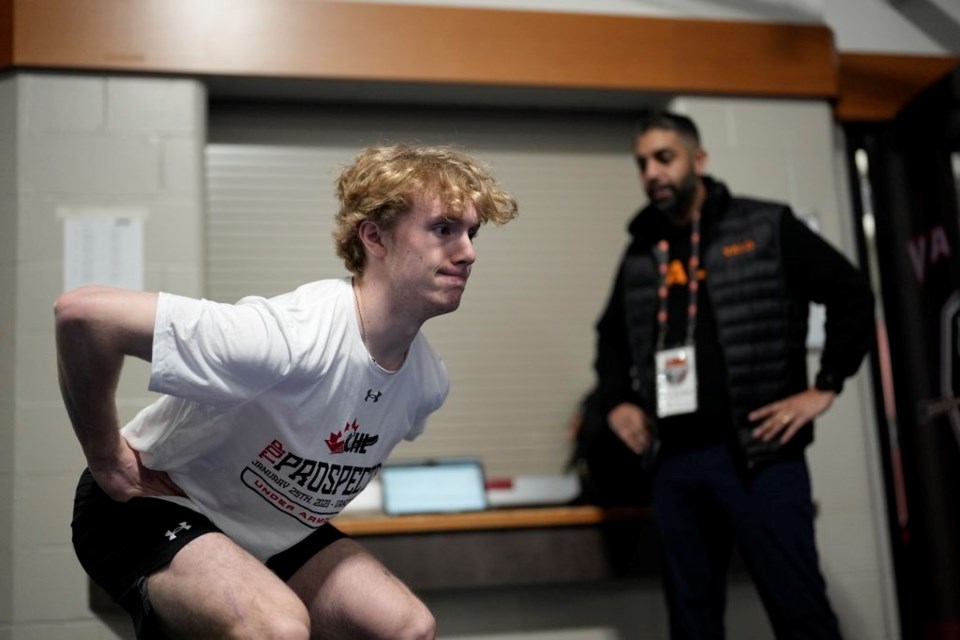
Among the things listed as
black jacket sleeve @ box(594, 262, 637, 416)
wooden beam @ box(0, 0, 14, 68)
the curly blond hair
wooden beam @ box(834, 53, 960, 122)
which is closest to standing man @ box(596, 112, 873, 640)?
black jacket sleeve @ box(594, 262, 637, 416)

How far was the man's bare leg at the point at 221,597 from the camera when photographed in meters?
1.68

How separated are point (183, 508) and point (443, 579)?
1.45 metres

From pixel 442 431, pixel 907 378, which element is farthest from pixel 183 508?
pixel 907 378

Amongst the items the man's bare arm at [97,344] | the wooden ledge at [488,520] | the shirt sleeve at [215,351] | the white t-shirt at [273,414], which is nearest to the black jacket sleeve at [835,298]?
the wooden ledge at [488,520]

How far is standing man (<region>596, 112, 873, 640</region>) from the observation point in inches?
105

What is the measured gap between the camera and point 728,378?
276 centimetres

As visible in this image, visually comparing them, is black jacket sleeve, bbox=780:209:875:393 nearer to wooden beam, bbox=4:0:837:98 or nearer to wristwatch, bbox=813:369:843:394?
wristwatch, bbox=813:369:843:394

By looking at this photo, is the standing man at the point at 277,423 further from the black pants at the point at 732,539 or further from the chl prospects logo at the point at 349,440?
the black pants at the point at 732,539

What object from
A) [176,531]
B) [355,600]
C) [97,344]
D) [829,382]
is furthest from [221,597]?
[829,382]

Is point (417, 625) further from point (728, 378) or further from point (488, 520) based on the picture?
point (488, 520)

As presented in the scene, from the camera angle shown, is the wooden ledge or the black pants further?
the wooden ledge

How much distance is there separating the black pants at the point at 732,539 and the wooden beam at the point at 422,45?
1548 millimetres

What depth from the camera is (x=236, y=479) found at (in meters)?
1.90

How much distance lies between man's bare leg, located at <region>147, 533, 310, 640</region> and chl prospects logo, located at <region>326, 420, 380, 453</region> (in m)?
0.23
